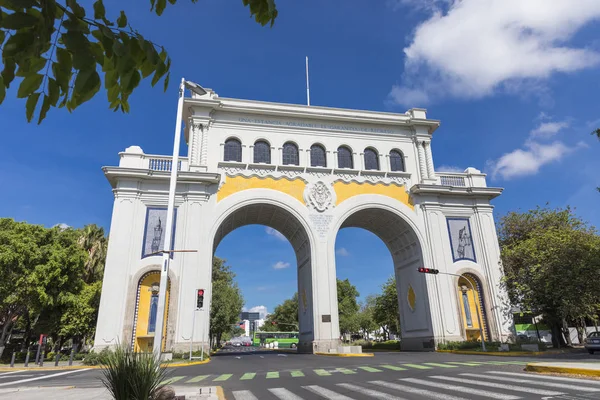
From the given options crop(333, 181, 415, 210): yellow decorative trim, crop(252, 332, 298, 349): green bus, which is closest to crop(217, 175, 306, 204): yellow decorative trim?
crop(333, 181, 415, 210): yellow decorative trim

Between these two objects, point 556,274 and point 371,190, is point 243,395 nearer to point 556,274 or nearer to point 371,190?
point 371,190

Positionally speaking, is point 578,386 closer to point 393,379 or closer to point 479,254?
point 393,379

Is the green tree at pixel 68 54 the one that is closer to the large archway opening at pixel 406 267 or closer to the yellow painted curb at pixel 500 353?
the yellow painted curb at pixel 500 353

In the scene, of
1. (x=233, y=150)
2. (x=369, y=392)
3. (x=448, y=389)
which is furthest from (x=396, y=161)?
(x=369, y=392)

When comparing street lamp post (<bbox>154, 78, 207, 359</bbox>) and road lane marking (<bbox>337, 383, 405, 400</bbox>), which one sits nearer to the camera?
road lane marking (<bbox>337, 383, 405, 400</bbox>)

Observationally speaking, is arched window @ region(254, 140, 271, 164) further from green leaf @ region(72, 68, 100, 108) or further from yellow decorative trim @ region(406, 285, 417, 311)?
green leaf @ region(72, 68, 100, 108)

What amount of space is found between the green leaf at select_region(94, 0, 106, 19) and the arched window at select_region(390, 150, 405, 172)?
1177 inches

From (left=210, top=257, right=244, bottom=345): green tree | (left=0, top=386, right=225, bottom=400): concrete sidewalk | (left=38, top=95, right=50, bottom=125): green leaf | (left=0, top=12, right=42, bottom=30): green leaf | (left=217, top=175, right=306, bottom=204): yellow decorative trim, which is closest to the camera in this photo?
(left=0, top=12, right=42, bottom=30): green leaf

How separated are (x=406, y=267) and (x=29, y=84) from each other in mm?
31518

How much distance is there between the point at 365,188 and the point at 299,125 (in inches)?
285

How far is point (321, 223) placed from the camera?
28.4m

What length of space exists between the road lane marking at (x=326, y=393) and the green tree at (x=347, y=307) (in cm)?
6047

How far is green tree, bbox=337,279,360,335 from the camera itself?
224ft

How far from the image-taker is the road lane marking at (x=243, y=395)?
8680mm
